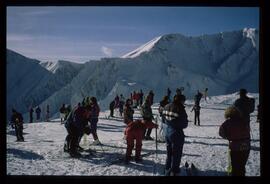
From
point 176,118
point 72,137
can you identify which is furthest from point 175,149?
point 72,137

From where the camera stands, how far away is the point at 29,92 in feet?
193

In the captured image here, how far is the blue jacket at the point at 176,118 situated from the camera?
7.36 m

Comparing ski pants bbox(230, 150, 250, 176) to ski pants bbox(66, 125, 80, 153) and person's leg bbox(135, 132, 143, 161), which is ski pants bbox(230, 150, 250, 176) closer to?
person's leg bbox(135, 132, 143, 161)

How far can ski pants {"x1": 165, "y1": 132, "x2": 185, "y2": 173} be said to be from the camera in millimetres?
7441

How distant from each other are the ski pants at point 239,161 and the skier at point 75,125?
3.49 m

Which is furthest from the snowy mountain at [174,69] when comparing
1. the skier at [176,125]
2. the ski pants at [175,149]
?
the skier at [176,125]

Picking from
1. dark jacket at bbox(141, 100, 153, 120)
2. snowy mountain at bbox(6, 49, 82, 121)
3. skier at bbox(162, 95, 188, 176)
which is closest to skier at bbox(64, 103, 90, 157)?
skier at bbox(162, 95, 188, 176)

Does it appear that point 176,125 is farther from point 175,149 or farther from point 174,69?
point 174,69
